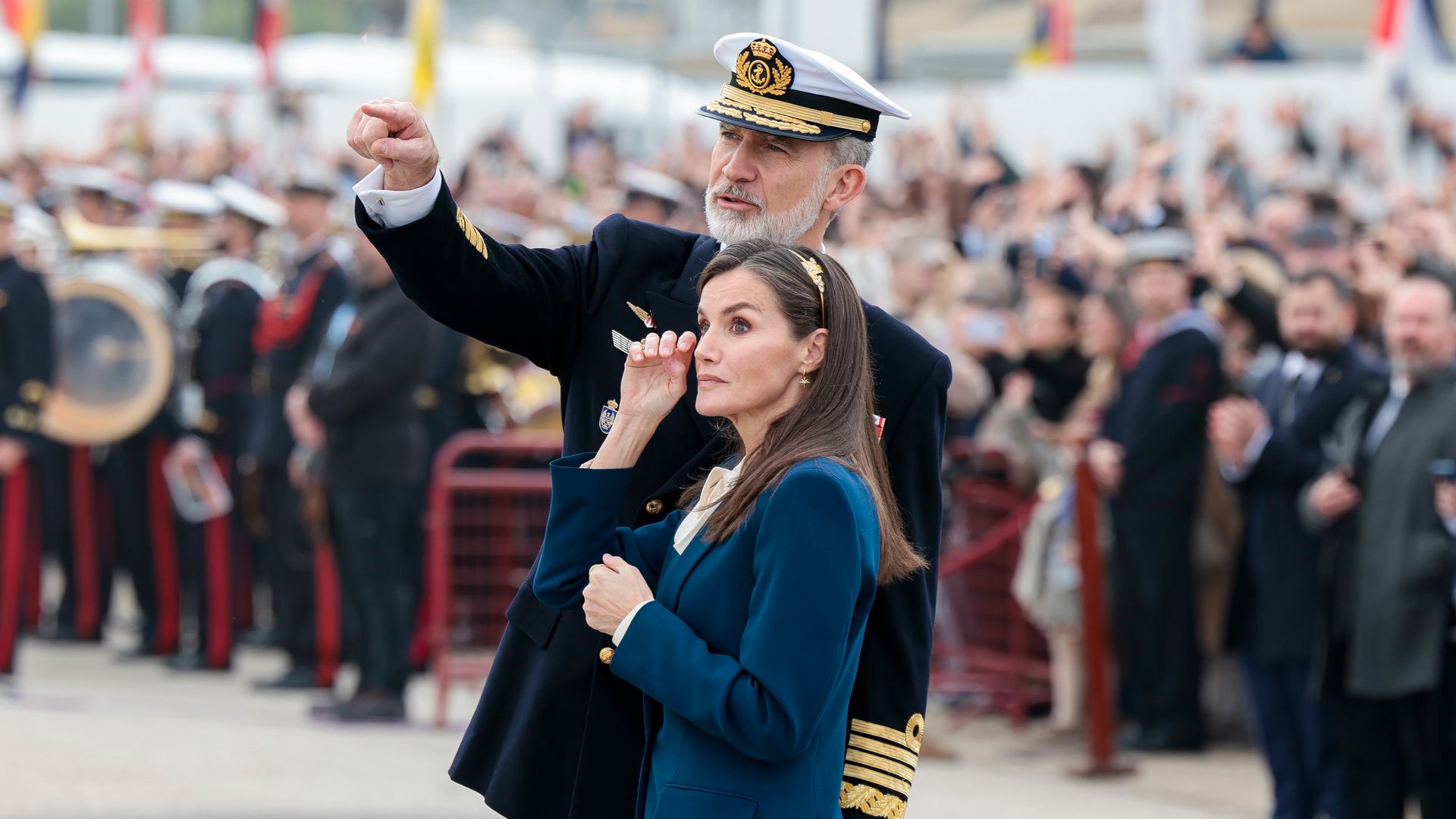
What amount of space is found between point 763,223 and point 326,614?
6.40m

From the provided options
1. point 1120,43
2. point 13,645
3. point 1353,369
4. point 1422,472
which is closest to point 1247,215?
point 1353,369

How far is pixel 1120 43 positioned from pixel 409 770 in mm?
25084

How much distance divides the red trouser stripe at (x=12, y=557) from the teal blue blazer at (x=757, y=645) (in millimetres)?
6729

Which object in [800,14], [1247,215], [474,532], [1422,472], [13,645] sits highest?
[800,14]

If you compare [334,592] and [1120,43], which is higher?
[1120,43]

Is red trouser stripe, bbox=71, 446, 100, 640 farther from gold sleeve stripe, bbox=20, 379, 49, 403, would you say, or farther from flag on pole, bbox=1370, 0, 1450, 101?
flag on pole, bbox=1370, 0, 1450, 101

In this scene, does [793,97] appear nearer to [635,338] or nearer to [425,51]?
[635,338]

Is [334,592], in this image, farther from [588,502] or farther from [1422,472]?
[588,502]

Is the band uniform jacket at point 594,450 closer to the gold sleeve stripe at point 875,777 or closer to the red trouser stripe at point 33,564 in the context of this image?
the gold sleeve stripe at point 875,777

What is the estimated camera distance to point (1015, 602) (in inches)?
335

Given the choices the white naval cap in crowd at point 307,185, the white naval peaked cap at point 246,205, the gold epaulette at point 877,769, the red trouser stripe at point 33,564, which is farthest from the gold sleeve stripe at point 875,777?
the white naval peaked cap at point 246,205

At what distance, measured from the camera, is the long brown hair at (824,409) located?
300cm

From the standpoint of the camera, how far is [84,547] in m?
10.9

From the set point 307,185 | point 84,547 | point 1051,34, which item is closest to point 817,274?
point 307,185
